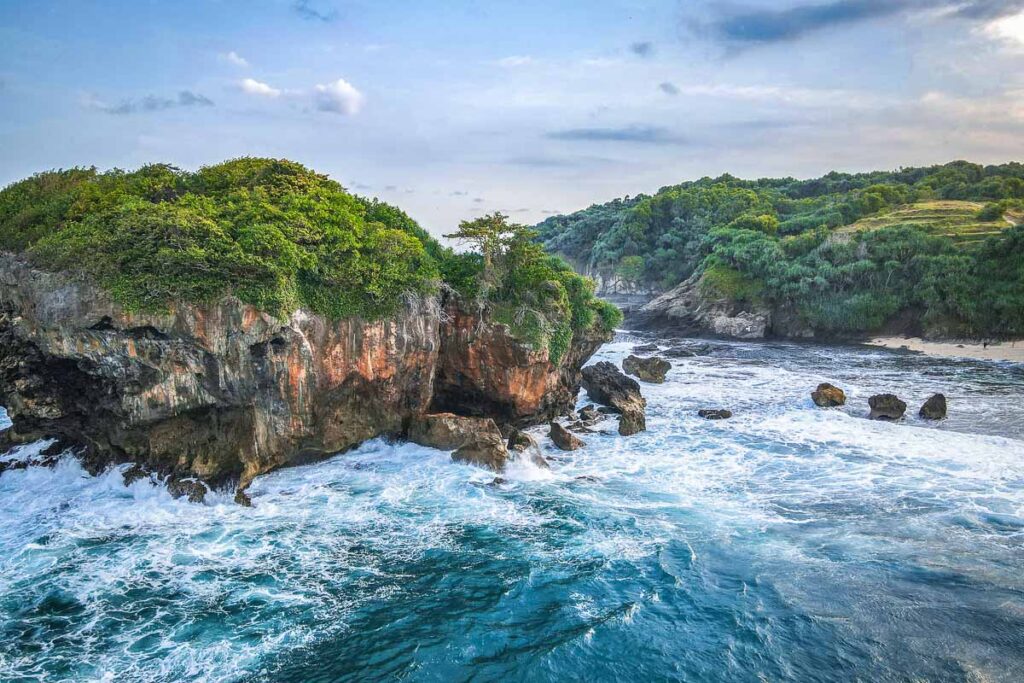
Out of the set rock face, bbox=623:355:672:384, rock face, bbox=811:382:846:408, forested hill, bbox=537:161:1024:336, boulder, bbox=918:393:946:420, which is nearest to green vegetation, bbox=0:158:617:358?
rock face, bbox=623:355:672:384

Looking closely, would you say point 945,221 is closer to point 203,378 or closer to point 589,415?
point 589,415

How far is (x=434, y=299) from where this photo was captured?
22906 mm

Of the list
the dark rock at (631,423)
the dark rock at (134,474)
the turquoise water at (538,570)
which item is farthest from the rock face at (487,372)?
the dark rock at (134,474)

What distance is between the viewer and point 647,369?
38.2m

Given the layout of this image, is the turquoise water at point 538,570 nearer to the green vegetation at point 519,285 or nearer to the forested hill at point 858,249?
the green vegetation at point 519,285

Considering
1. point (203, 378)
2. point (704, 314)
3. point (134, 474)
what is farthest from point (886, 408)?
point (704, 314)

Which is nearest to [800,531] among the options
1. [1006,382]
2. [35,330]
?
[35,330]

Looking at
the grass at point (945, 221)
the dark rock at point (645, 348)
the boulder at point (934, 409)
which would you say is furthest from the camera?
the grass at point (945, 221)

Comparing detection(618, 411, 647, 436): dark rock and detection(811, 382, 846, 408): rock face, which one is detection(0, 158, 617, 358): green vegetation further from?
detection(811, 382, 846, 408): rock face

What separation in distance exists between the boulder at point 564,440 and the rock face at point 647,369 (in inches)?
564

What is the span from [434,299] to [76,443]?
1381 cm

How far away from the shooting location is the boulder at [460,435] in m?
21.9

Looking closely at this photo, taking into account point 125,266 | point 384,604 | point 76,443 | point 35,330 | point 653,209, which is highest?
point 653,209

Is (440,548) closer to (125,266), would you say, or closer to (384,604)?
(384,604)
